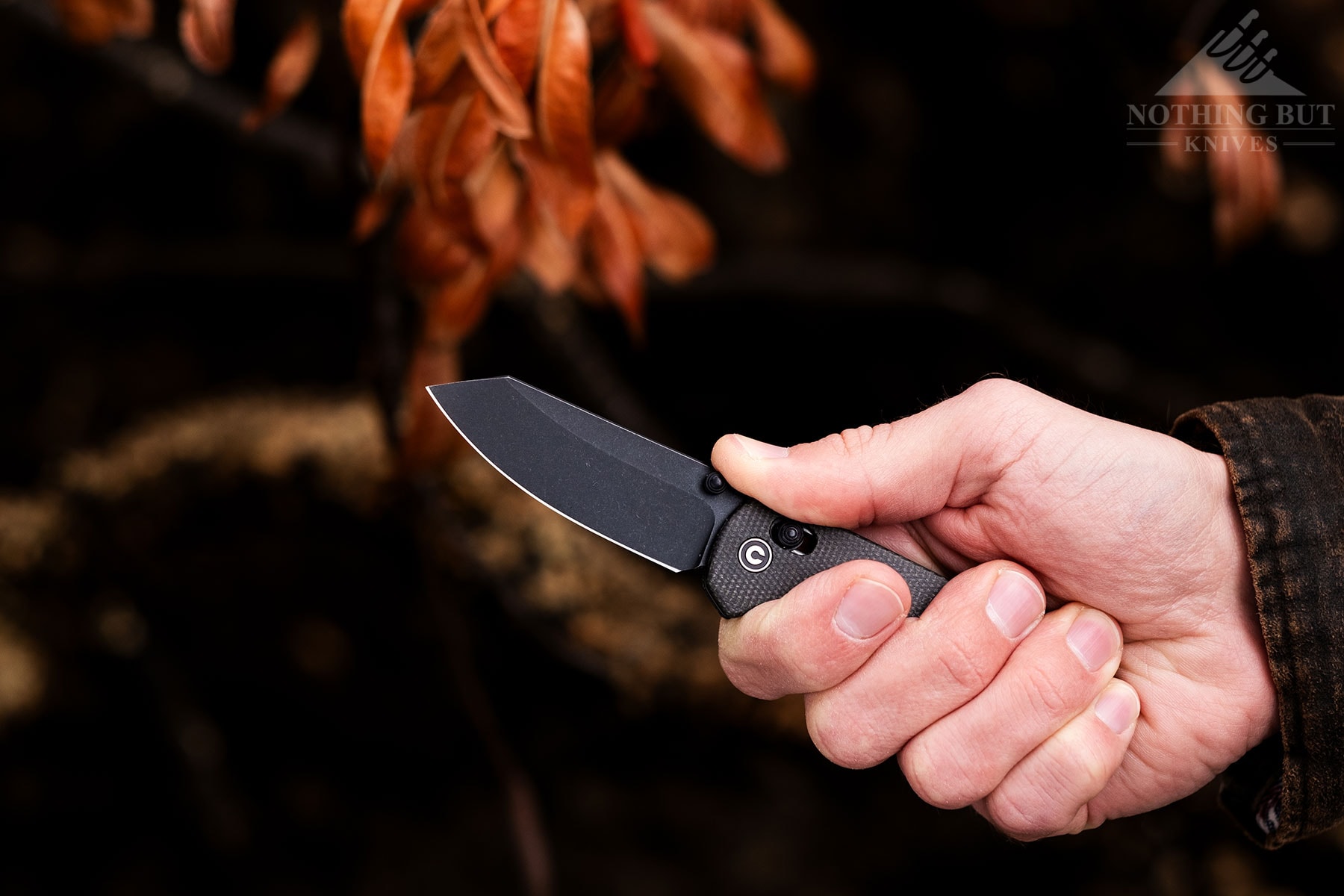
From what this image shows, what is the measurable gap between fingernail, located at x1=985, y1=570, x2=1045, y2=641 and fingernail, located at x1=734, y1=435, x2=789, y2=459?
0.26m

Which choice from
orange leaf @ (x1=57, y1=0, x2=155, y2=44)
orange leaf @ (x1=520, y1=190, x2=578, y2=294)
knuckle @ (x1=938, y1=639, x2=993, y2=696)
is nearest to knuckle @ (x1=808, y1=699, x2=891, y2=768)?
knuckle @ (x1=938, y1=639, x2=993, y2=696)

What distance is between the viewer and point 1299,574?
83cm

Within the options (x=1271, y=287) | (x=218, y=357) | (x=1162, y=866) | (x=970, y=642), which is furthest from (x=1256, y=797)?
(x=218, y=357)

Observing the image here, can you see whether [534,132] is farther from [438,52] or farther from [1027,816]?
[1027,816]

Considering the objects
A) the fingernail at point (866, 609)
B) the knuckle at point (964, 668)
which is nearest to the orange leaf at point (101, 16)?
the fingernail at point (866, 609)

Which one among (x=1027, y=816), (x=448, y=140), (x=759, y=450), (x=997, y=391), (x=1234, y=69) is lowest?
(x=1027, y=816)

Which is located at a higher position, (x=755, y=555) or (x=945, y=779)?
(x=755, y=555)

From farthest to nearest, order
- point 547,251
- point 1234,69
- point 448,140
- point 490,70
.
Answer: point 1234,69, point 547,251, point 448,140, point 490,70

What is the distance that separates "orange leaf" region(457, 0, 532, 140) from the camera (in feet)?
2.25

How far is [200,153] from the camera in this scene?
2.48 m

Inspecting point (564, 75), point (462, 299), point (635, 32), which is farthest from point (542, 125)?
point (462, 299)

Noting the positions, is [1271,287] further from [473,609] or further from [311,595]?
[311,595]

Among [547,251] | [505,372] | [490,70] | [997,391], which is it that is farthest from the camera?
[505,372]

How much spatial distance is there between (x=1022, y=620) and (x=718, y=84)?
0.68 metres
